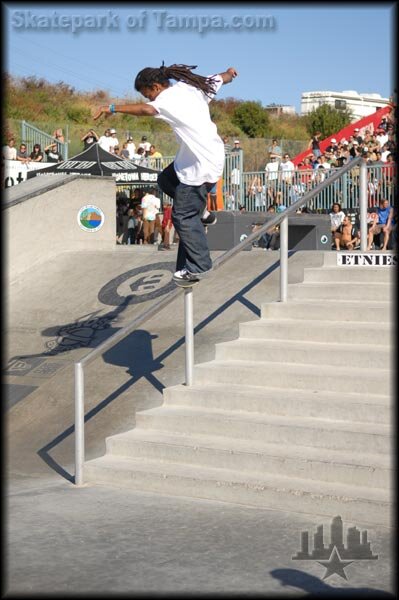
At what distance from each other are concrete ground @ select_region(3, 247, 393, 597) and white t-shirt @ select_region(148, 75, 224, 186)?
2.06 meters

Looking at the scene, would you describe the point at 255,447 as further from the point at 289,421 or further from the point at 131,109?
the point at 131,109

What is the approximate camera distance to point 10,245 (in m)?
13.0

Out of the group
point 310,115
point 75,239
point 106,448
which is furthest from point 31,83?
point 106,448

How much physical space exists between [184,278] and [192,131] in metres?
1.26

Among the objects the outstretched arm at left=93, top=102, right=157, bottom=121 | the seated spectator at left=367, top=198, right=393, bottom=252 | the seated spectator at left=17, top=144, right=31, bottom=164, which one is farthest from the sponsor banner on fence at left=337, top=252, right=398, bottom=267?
the seated spectator at left=17, top=144, right=31, bottom=164

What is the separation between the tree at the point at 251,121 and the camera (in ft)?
182

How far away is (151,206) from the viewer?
61.2 ft

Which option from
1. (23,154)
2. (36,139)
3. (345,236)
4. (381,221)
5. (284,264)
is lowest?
(284,264)

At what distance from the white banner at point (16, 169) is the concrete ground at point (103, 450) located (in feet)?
23.0

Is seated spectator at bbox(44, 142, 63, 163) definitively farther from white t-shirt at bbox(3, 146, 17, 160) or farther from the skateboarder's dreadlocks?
the skateboarder's dreadlocks

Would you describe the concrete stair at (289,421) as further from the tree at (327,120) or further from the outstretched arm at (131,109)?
the tree at (327,120)

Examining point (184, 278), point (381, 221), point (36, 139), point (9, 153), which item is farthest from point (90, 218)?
point (36, 139)

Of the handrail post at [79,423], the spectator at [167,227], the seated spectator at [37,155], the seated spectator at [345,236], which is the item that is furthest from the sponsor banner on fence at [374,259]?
the seated spectator at [37,155]

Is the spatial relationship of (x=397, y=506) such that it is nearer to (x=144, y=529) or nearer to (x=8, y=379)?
(x=144, y=529)
